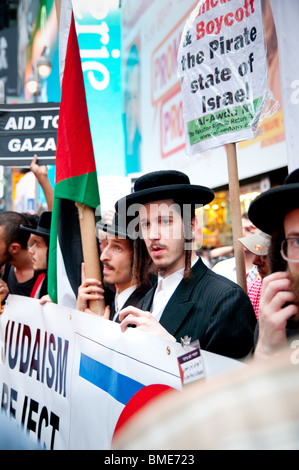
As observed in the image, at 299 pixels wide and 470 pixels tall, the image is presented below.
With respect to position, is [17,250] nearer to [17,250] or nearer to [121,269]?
[17,250]

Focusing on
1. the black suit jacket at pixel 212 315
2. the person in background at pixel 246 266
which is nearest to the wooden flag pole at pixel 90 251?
the black suit jacket at pixel 212 315

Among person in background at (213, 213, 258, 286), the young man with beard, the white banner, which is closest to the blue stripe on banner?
the young man with beard

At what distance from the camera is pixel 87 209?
2.89 metres

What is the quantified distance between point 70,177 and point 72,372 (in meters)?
1.14

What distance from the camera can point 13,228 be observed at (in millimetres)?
4258

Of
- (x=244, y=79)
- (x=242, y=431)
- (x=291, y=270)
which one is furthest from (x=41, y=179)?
(x=242, y=431)

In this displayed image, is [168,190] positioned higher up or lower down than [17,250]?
higher up

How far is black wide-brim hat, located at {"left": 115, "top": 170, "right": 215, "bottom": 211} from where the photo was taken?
2.39 m

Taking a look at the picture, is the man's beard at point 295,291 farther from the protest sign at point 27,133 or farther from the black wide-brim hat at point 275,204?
the protest sign at point 27,133

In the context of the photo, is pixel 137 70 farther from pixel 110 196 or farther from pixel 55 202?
pixel 55 202

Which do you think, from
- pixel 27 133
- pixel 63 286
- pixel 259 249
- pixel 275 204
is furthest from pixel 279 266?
pixel 27 133
